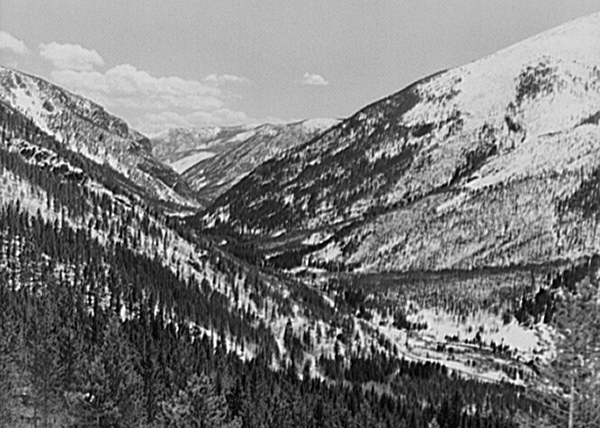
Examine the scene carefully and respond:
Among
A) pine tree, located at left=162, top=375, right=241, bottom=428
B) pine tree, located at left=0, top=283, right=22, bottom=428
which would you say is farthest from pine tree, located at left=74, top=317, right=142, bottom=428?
pine tree, located at left=162, top=375, right=241, bottom=428

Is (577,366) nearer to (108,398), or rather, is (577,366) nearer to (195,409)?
(195,409)

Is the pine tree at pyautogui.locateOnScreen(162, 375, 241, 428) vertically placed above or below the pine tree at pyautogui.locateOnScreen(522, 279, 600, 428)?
below

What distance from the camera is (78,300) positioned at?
148250 mm

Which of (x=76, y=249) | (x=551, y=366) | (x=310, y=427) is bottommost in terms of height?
(x=310, y=427)

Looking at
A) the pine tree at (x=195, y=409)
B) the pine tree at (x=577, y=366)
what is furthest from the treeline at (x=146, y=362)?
the pine tree at (x=577, y=366)

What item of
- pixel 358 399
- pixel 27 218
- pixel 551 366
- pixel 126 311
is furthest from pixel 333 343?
pixel 551 366

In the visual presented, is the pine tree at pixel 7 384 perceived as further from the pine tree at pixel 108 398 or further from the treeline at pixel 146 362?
the pine tree at pixel 108 398

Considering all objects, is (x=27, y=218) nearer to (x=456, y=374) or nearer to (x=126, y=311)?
(x=126, y=311)

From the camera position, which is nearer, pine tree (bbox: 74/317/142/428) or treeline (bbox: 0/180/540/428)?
pine tree (bbox: 74/317/142/428)

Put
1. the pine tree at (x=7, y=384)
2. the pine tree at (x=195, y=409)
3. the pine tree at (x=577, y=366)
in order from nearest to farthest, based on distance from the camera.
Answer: the pine tree at (x=577, y=366) < the pine tree at (x=195, y=409) < the pine tree at (x=7, y=384)

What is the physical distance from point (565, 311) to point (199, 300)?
547 feet

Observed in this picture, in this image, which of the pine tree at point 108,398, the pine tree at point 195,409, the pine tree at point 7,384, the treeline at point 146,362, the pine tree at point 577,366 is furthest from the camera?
the treeline at point 146,362

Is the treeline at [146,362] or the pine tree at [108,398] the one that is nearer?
the pine tree at [108,398]

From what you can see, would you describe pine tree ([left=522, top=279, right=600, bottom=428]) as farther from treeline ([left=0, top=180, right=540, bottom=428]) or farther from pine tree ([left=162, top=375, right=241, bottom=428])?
treeline ([left=0, top=180, right=540, bottom=428])
